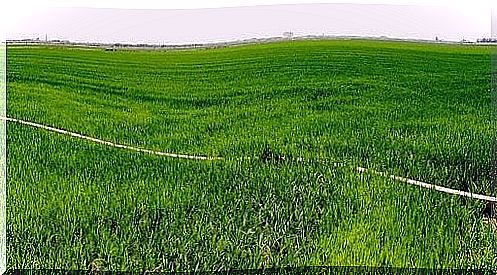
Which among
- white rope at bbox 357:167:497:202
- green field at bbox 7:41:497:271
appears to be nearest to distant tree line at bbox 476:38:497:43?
green field at bbox 7:41:497:271

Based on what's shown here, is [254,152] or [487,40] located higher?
[487,40]

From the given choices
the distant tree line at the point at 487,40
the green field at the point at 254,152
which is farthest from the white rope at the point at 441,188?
the distant tree line at the point at 487,40

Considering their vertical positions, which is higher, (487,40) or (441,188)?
(487,40)

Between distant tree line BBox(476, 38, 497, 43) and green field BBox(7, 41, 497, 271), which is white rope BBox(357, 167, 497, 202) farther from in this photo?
distant tree line BBox(476, 38, 497, 43)

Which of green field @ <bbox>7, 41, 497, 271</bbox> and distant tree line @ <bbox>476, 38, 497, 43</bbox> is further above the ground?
distant tree line @ <bbox>476, 38, 497, 43</bbox>

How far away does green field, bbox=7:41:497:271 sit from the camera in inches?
129

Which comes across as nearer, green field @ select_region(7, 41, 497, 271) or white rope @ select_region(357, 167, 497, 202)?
green field @ select_region(7, 41, 497, 271)

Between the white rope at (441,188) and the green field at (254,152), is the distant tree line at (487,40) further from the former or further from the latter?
the white rope at (441,188)

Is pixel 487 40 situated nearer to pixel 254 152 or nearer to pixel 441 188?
pixel 441 188

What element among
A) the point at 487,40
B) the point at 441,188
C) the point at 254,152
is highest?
the point at 487,40

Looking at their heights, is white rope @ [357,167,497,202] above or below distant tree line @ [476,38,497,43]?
below

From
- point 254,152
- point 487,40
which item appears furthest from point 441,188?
point 254,152

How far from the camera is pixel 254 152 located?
3.48 metres

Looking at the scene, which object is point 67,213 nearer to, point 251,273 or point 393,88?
point 251,273
